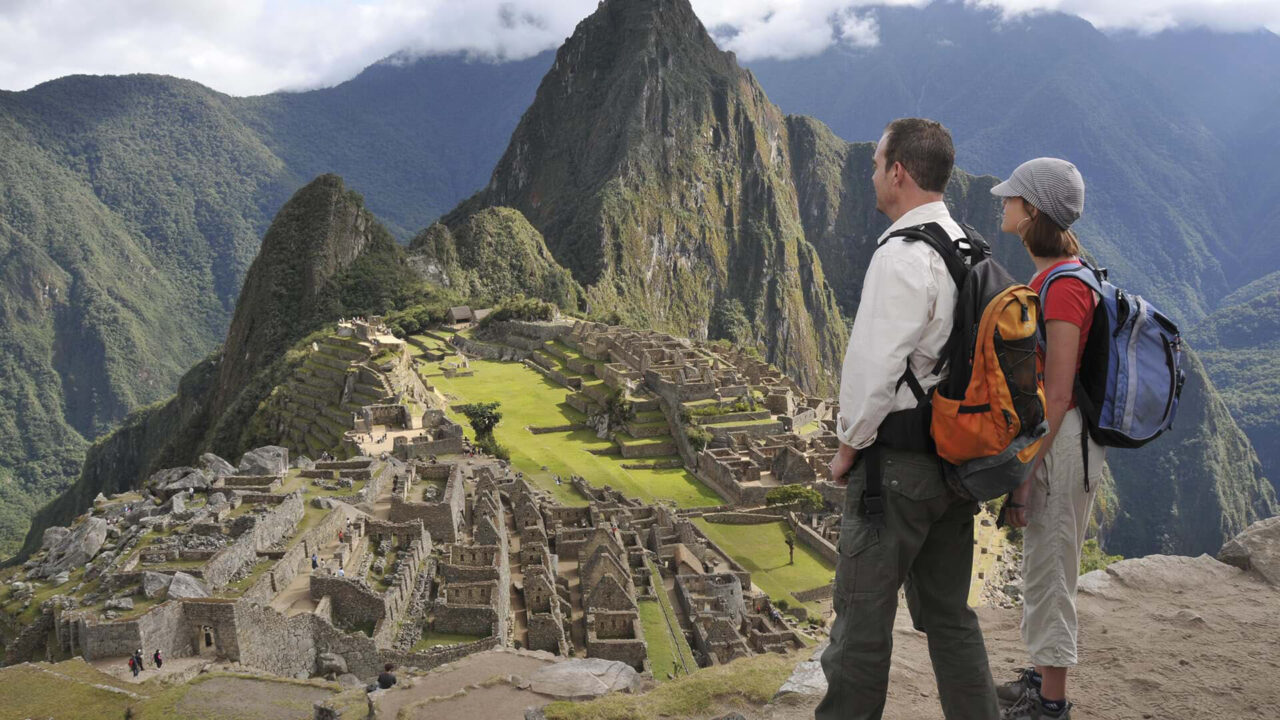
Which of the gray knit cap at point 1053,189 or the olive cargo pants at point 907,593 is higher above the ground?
the gray knit cap at point 1053,189

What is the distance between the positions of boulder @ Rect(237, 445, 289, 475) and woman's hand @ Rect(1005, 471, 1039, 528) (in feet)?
62.7

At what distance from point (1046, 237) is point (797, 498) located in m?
30.9

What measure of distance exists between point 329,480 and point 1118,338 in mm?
18442

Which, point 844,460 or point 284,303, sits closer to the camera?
point 844,460

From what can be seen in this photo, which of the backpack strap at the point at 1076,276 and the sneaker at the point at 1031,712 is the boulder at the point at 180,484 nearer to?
the sneaker at the point at 1031,712

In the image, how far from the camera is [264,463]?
23.0 meters

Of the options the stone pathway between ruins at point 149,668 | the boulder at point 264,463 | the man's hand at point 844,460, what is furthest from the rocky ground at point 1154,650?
the boulder at point 264,463

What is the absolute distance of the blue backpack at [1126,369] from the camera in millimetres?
4922

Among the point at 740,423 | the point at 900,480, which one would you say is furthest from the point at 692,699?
the point at 740,423

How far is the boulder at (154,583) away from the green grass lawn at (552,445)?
18611 millimetres

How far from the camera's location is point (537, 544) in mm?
20391

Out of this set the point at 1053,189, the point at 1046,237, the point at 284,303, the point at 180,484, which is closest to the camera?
the point at 1053,189

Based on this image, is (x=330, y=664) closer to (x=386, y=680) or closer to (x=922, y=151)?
(x=386, y=680)

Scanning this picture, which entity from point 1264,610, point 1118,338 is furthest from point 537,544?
point 1118,338
